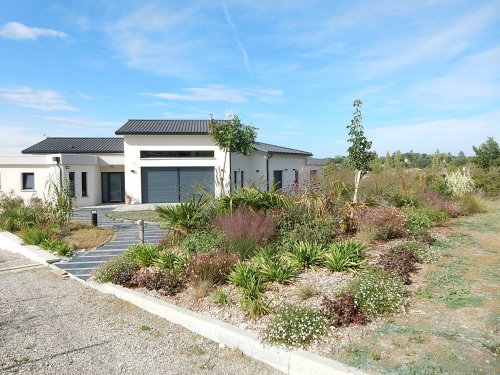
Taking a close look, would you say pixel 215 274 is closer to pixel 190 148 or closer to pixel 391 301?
pixel 391 301

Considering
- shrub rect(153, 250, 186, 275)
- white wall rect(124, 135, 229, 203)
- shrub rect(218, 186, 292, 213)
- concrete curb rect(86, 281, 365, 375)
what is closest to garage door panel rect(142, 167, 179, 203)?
white wall rect(124, 135, 229, 203)

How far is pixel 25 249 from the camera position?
34.4ft

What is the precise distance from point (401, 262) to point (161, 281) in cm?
397

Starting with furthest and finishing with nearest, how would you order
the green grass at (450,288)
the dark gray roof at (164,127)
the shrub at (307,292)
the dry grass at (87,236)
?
the dark gray roof at (164,127) < the dry grass at (87,236) < the shrub at (307,292) < the green grass at (450,288)

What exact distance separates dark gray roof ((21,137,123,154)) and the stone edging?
2050cm

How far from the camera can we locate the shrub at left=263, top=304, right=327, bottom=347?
13.8 feet

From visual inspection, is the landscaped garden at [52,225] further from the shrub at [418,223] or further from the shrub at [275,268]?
the shrub at [418,223]

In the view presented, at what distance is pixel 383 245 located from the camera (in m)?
7.68

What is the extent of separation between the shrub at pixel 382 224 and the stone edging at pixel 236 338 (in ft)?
14.3

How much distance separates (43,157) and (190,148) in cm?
913

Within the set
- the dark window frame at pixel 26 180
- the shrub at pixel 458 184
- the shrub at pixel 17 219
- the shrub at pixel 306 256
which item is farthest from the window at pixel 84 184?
the shrub at pixel 458 184

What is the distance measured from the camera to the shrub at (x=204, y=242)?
748 centimetres

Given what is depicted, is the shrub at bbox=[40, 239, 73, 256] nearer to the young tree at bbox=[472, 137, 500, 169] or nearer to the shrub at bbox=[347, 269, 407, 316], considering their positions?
the shrub at bbox=[347, 269, 407, 316]

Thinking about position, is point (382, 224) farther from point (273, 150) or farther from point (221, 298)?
point (273, 150)
